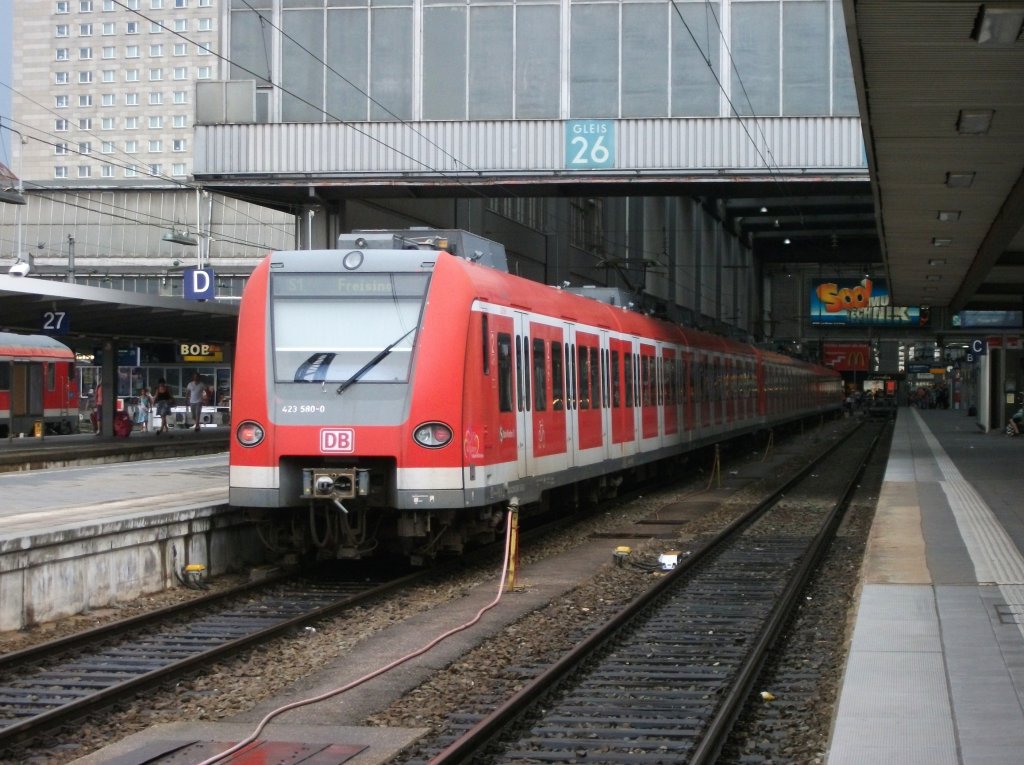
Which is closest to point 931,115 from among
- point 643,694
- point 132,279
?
point 643,694

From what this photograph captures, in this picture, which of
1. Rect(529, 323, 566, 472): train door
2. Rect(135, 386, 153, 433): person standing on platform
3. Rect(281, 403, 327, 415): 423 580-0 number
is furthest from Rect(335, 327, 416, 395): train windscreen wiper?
Rect(135, 386, 153, 433): person standing on platform

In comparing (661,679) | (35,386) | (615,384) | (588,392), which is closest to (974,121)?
(588,392)

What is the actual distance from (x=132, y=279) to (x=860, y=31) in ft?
228

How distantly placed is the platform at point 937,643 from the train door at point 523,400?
345 cm

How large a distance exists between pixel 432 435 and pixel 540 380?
9.66 feet

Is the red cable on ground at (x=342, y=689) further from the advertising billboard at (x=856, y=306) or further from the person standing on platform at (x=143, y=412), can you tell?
the advertising billboard at (x=856, y=306)

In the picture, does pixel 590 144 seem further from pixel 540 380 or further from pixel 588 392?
pixel 540 380

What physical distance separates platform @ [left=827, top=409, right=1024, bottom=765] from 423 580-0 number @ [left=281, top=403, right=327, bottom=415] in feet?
15.6

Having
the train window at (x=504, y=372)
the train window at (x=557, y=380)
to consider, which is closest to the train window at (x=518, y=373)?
the train window at (x=504, y=372)

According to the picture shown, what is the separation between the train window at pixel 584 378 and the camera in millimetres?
16953

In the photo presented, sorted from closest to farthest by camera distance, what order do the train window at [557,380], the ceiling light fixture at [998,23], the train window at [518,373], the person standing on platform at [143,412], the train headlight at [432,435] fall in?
1. the ceiling light fixture at [998,23]
2. the train headlight at [432,435]
3. the train window at [518,373]
4. the train window at [557,380]
5. the person standing on platform at [143,412]

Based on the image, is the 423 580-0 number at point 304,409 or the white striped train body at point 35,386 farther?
the white striped train body at point 35,386

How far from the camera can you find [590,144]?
27.0 m

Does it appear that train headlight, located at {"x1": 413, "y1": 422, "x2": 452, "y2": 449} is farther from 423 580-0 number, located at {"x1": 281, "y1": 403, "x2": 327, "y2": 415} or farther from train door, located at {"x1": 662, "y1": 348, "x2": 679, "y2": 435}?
train door, located at {"x1": 662, "y1": 348, "x2": 679, "y2": 435}
